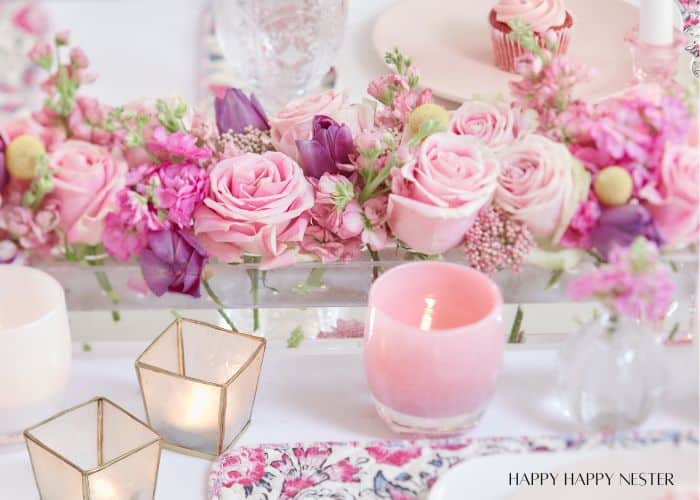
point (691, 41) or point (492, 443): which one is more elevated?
point (691, 41)

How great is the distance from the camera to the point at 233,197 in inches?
29.9

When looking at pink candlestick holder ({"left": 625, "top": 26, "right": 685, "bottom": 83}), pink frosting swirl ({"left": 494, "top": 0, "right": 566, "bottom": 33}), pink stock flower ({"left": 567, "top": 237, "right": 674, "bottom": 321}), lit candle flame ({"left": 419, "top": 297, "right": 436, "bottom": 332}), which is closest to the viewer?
pink stock flower ({"left": 567, "top": 237, "right": 674, "bottom": 321})

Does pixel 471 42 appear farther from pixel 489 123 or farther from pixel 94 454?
pixel 94 454

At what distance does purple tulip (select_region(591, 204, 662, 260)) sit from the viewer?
724 mm

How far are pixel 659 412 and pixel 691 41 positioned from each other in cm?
55

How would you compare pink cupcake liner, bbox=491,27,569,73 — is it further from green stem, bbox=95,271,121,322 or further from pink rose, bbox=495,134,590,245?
green stem, bbox=95,271,121,322

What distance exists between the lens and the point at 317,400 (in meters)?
0.79

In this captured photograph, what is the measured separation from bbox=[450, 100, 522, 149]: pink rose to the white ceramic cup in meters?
0.32

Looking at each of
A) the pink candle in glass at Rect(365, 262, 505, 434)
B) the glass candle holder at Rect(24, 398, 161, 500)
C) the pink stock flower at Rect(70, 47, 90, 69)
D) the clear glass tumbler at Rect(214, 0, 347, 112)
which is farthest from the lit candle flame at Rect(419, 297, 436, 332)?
the clear glass tumbler at Rect(214, 0, 347, 112)

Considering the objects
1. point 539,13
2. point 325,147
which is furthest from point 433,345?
point 539,13

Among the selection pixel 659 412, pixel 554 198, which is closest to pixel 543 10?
pixel 554 198

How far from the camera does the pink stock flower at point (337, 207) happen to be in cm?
75

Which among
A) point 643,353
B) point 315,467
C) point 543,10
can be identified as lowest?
point 315,467

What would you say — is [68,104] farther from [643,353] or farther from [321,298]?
[643,353]
